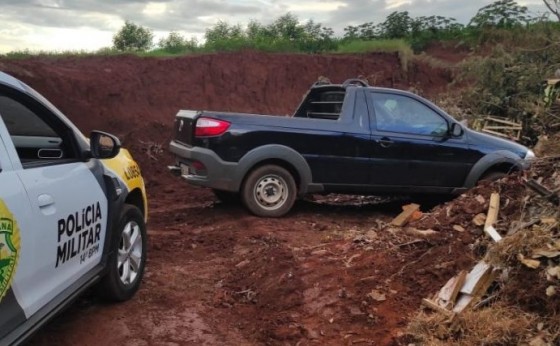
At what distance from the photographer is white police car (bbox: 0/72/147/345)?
10.3 feet

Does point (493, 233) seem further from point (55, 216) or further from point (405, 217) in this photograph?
point (55, 216)

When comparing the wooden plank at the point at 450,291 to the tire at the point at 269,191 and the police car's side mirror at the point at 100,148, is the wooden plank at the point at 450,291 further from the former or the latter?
the tire at the point at 269,191

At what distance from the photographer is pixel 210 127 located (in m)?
7.80

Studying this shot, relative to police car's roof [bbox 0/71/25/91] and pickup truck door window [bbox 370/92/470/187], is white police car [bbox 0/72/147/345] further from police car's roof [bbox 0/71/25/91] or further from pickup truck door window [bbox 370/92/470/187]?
pickup truck door window [bbox 370/92/470/187]

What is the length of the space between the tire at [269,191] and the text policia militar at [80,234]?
3.76 metres

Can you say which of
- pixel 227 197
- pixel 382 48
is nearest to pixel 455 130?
pixel 227 197

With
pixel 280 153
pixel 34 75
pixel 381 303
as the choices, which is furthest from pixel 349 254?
pixel 34 75

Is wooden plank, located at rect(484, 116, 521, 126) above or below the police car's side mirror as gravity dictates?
below

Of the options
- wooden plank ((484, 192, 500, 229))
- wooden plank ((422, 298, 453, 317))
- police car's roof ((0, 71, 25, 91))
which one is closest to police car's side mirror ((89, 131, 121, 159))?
police car's roof ((0, 71, 25, 91))

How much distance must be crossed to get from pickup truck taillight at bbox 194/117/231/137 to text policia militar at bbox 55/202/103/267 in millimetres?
3529

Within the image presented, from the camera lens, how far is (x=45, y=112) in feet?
13.7

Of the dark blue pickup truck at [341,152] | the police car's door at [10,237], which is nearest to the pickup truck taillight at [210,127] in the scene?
the dark blue pickup truck at [341,152]

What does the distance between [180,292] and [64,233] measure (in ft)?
6.11

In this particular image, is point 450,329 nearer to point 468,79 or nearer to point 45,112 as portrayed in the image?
point 45,112
